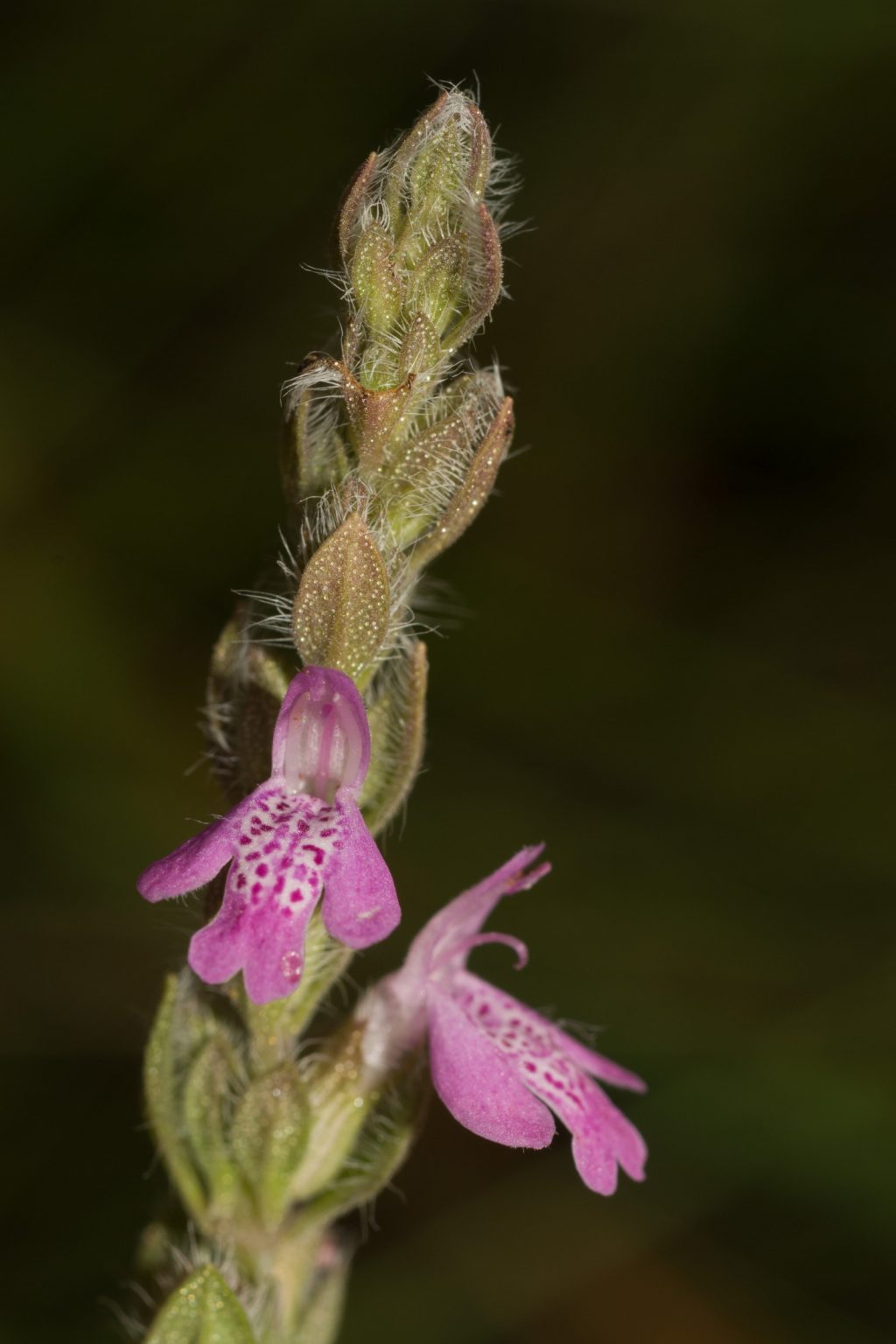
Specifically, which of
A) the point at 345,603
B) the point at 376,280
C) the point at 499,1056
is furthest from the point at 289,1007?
the point at 376,280

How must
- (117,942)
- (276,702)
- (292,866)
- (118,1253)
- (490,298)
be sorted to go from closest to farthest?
(292,866)
(490,298)
(276,702)
(118,1253)
(117,942)

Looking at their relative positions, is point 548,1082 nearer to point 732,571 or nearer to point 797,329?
point 732,571

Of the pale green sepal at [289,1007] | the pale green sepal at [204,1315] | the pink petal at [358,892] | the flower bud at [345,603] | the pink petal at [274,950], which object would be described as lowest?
the pale green sepal at [204,1315]

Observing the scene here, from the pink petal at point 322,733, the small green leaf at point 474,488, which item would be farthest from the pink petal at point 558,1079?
the small green leaf at point 474,488

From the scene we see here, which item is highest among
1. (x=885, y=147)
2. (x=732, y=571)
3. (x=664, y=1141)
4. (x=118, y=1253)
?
(x=885, y=147)

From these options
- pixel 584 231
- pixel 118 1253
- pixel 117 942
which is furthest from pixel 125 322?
pixel 118 1253

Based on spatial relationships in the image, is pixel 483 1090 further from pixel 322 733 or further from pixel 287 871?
pixel 322 733

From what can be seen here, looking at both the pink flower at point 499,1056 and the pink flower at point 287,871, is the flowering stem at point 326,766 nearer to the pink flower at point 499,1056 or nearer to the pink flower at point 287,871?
the pink flower at point 287,871
